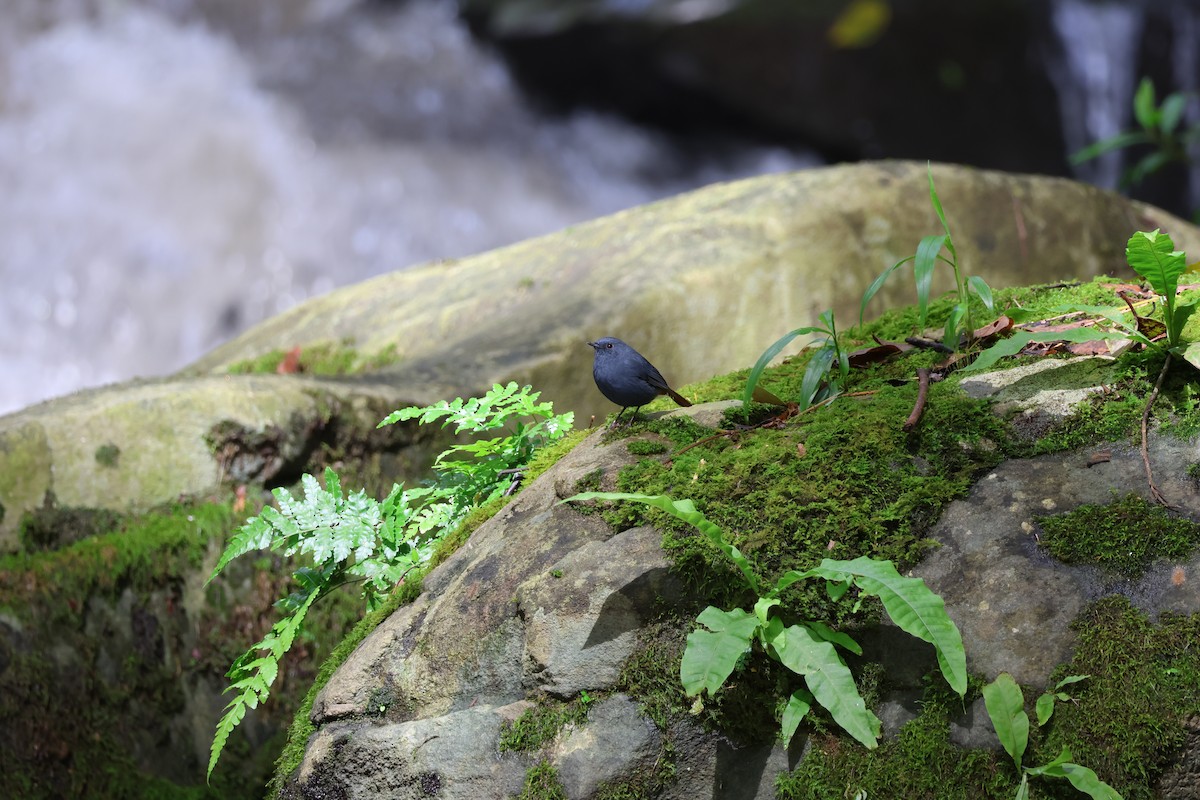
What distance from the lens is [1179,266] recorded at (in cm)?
216

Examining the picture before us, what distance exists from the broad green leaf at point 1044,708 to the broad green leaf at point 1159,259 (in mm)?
899

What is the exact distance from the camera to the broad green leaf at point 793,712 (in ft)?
6.25

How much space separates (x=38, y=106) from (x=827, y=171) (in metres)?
10.00

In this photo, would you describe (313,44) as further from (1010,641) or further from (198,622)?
(1010,641)

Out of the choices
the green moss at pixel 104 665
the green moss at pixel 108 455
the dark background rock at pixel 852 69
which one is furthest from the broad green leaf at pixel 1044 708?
the dark background rock at pixel 852 69

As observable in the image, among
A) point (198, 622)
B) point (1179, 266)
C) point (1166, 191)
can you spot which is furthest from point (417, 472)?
point (1166, 191)

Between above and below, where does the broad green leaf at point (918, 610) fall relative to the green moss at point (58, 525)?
above

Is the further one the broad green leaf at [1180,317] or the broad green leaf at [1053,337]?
the broad green leaf at [1053,337]

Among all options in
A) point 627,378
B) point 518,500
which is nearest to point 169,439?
point 518,500

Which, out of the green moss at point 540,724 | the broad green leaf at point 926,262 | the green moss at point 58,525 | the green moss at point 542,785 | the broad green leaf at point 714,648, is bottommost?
the green moss at point 58,525

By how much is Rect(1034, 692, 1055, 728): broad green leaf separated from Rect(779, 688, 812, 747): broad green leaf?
41 centimetres

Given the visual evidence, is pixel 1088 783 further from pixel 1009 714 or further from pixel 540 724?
pixel 540 724

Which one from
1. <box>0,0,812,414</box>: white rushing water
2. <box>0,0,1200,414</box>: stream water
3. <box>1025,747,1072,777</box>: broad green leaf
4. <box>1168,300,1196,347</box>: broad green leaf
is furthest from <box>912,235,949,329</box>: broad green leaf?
<box>0,0,812,414</box>: white rushing water

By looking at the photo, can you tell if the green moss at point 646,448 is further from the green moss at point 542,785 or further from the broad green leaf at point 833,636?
the green moss at point 542,785
